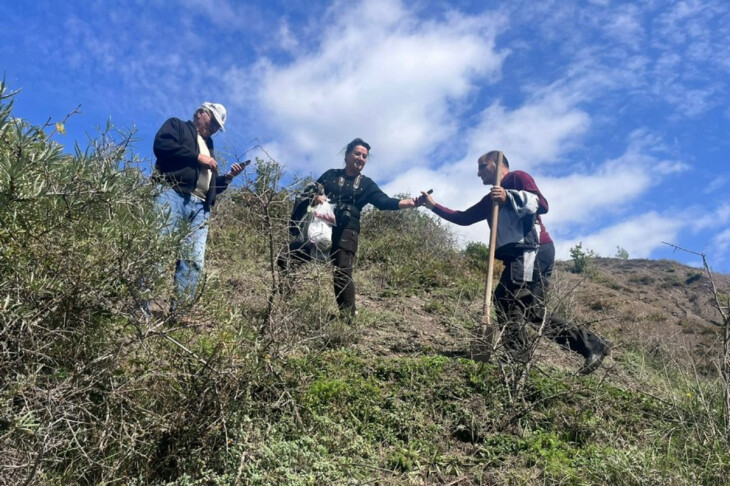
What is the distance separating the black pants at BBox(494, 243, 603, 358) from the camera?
427cm

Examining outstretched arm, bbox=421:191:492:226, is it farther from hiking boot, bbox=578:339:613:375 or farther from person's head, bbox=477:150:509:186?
hiking boot, bbox=578:339:613:375

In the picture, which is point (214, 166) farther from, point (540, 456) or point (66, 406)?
point (540, 456)

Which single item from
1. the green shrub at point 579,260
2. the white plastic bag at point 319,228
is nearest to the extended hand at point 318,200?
the white plastic bag at point 319,228

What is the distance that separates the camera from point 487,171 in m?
5.43

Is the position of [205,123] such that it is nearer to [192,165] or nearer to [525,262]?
[192,165]

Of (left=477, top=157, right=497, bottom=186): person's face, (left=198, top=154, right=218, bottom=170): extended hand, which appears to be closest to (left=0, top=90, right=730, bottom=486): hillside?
(left=198, top=154, right=218, bottom=170): extended hand

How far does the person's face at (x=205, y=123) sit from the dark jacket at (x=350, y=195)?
1075 mm

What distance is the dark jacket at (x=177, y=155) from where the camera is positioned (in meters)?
4.59

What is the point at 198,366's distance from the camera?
296cm

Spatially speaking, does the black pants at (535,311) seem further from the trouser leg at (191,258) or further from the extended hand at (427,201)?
the trouser leg at (191,258)

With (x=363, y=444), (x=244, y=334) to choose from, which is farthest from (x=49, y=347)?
(x=363, y=444)

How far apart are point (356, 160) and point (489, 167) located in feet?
4.22

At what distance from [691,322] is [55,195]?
1033 cm

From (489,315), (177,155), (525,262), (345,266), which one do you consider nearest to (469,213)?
(525,262)
